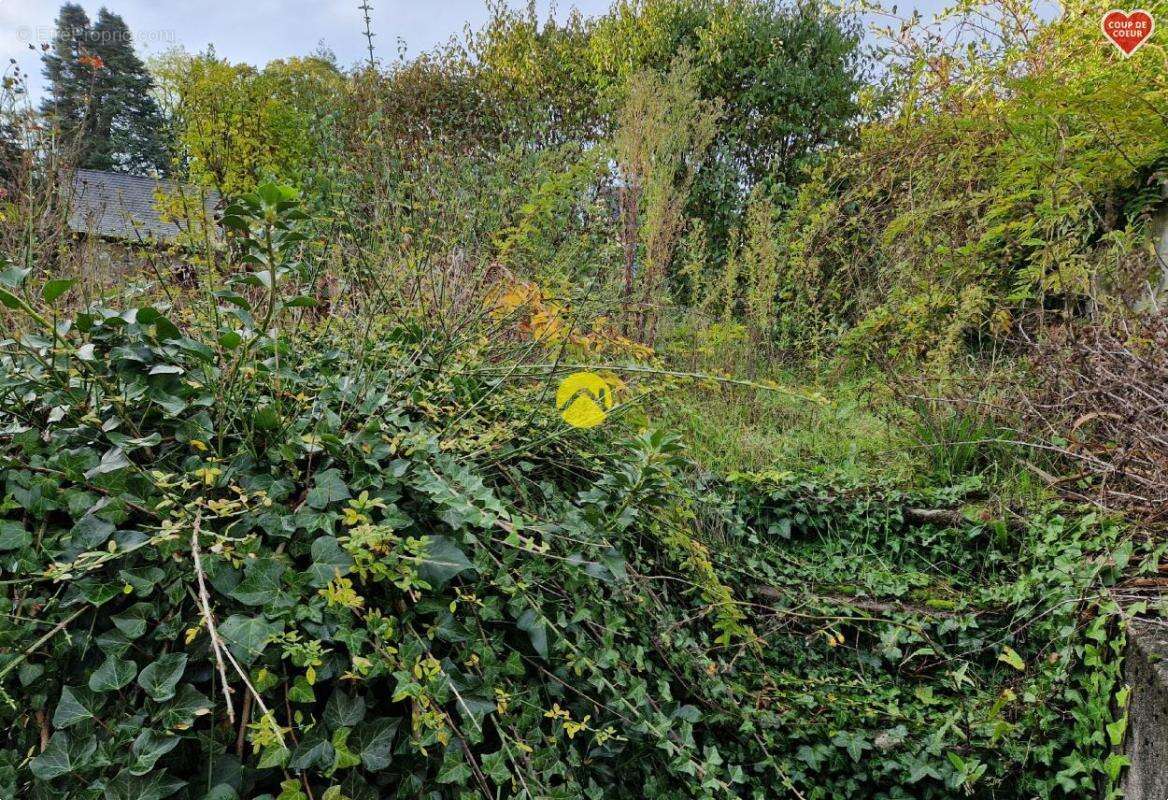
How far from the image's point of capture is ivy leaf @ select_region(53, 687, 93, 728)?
3.76 feet

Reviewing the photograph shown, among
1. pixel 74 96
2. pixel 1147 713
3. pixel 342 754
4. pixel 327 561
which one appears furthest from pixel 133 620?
pixel 74 96

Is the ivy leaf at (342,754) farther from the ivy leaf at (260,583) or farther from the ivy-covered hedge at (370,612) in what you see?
the ivy leaf at (260,583)

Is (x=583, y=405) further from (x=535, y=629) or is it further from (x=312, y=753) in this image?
(x=312, y=753)

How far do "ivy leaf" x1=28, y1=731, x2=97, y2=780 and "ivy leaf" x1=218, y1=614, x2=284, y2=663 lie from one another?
0.82 ft

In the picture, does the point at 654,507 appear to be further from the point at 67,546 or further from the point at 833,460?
the point at 833,460

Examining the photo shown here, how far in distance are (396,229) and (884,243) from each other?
13.5 ft

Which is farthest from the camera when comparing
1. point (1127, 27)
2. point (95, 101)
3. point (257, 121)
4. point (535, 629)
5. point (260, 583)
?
point (257, 121)

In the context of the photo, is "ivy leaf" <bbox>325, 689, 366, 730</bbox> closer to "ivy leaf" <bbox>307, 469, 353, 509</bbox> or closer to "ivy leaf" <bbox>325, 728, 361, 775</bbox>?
"ivy leaf" <bbox>325, 728, 361, 775</bbox>

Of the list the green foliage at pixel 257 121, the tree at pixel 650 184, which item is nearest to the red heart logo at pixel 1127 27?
the tree at pixel 650 184

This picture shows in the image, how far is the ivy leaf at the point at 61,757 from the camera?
Result: 1.11 meters

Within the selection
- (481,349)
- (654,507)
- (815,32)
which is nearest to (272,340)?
(481,349)

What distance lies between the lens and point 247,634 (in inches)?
47.3

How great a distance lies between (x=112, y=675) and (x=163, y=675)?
87 mm

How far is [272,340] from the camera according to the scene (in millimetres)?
1585
